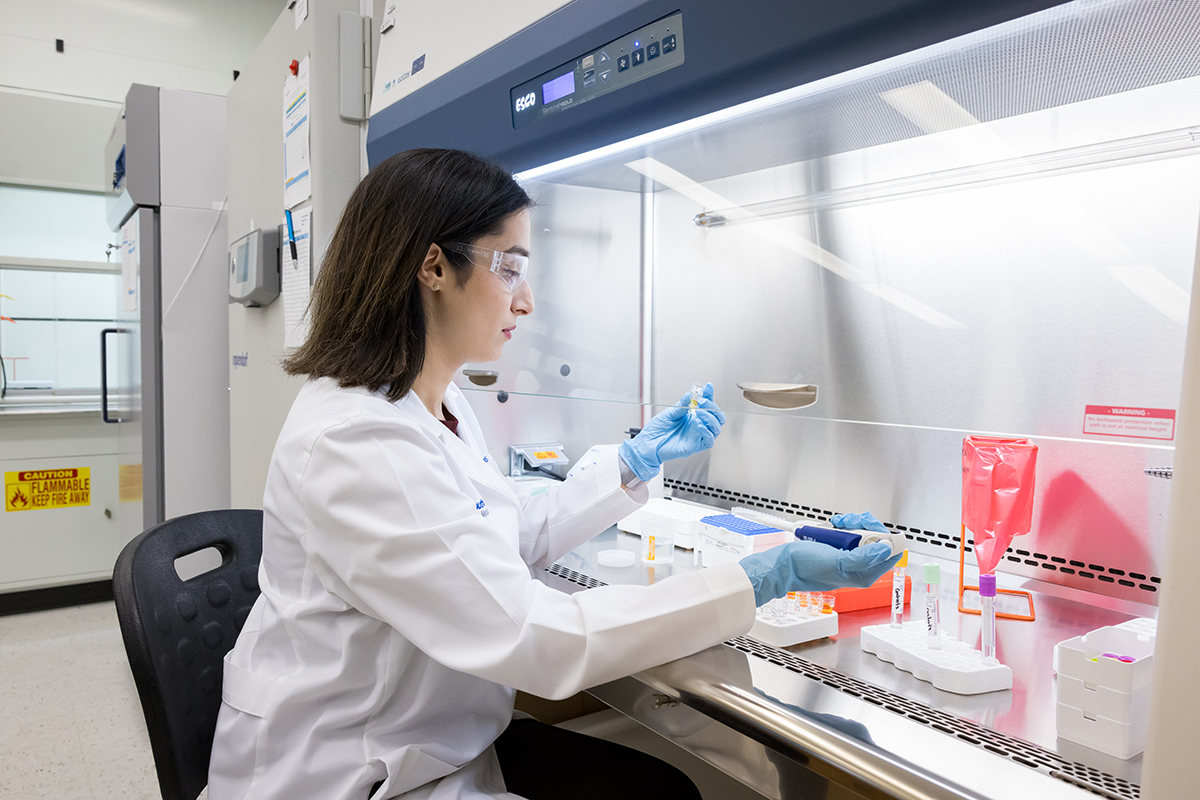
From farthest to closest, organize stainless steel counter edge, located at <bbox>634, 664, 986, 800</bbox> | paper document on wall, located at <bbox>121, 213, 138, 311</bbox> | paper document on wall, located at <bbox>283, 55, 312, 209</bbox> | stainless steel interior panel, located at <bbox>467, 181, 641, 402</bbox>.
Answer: paper document on wall, located at <bbox>121, 213, 138, 311</bbox> < paper document on wall, located at <bbox>283, 55, 312, 209</bbox> < stainless steel interior panel, located at <bbox>467, 181, 641, 402</bbox> < stainless steel counter edge, located at <bbox>634, 664, 986, 800</bbox>

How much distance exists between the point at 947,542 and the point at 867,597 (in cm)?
28

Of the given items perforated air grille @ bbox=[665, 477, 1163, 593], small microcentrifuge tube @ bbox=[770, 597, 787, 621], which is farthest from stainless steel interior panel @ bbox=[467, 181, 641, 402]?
small microcentrifuge tube @ bbox=[770, 597, 787, 621]

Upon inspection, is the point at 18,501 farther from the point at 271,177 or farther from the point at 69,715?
the point at 271,177

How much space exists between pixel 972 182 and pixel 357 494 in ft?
3.52

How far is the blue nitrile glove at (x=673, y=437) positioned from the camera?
54.6 inches

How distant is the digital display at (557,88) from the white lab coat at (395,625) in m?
0.56

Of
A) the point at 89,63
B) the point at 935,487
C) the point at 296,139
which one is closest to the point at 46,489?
the point at 89,63

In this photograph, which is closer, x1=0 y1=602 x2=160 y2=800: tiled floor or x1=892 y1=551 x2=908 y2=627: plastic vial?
x1=892 y1=551 x2=908 y2=627: plastic vial

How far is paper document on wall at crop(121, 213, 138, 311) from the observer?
9.50 feet

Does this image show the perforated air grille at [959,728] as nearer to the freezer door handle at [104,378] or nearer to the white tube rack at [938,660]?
the white tube rack at [938,660]

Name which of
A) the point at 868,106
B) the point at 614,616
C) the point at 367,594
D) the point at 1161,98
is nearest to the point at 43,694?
the point at 367,594

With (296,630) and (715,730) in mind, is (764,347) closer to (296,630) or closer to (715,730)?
(715,730)

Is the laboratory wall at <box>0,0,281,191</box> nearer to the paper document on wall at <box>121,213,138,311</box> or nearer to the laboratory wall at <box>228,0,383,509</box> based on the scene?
the paper document on wall at <box>121,213,138,311</box>

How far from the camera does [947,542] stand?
1.33 meters
